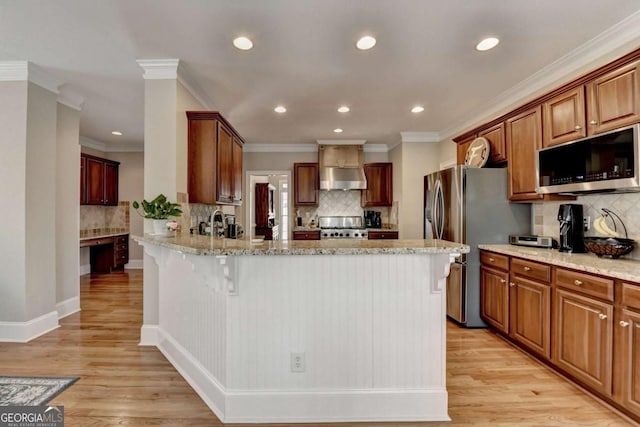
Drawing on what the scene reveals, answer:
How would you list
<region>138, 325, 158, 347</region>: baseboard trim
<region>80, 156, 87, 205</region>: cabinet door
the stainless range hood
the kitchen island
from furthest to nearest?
the stainless range hood, <region>80, 156, 87, 205</region>: cabinet door, <region>138, 325, 158, 347</region>: baseboard trim, the kitchen island

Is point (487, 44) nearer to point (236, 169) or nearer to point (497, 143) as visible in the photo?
point (497, 143)

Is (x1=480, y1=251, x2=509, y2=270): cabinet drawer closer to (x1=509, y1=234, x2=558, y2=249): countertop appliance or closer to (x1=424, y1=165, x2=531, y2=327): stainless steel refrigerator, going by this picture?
(x1=424, y1=165, x2=531, y2=327): stainless steel refrigerator

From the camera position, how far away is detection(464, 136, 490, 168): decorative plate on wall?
359cm

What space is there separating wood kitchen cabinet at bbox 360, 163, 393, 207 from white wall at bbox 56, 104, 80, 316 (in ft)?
15.2

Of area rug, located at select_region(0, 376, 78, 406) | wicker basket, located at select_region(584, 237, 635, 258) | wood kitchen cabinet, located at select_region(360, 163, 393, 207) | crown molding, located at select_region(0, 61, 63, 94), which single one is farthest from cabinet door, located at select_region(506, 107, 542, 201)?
crown molding, located at select_region(0, 61, 63, 94)

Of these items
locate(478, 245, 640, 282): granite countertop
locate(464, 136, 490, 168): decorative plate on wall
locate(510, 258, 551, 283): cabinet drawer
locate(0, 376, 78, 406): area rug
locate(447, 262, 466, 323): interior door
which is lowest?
locate(0, 376, 78, 406): area rug

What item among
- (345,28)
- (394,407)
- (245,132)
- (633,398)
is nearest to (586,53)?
(345,28)

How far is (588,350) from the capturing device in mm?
2111

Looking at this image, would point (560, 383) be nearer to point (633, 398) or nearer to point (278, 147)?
point (633, 398)

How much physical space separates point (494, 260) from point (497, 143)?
1340 millimetres

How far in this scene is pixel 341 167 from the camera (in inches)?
234

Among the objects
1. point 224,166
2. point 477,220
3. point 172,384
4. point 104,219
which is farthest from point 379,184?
point 104,219

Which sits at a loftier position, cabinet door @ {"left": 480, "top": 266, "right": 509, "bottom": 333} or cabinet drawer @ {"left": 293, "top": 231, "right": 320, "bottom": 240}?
cabinet drawer @ {"left": 293, "top": 231, "right": 320, "bottom": 240}

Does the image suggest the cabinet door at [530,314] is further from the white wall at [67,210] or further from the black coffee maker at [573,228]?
the white wall at [67,210]
